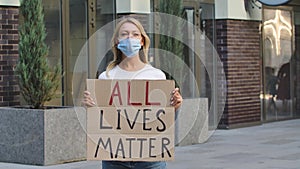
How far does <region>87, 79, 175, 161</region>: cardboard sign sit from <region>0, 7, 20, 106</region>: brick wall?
6671 millimetres

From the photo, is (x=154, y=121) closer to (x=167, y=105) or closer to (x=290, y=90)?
(x=167, y=105)

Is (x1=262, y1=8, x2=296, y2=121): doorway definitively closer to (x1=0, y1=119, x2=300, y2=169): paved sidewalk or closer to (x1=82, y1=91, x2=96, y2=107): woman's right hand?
(x1=0, y1=119, x2=300, y2=169): paved sidewalk

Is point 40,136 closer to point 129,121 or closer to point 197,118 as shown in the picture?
point 197,118

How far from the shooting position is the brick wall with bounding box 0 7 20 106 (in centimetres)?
1064

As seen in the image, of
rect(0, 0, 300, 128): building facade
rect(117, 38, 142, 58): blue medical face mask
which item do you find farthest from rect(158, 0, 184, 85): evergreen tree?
rect(117, 38, 142, 58): blue medical face mask

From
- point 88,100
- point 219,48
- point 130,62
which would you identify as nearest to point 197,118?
point 219,48

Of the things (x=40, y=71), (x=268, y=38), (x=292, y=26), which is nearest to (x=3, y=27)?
(x=40, y=71)

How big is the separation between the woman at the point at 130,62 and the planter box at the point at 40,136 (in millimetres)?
5323

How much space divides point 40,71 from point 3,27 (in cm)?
116

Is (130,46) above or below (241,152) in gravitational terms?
above

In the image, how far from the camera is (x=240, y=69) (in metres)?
15.4

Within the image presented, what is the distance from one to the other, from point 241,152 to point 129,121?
24.1ft

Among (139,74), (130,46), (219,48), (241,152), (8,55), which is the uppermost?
(219,48)

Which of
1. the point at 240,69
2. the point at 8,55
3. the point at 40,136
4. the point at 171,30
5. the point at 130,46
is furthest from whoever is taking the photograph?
the point at 240,69
